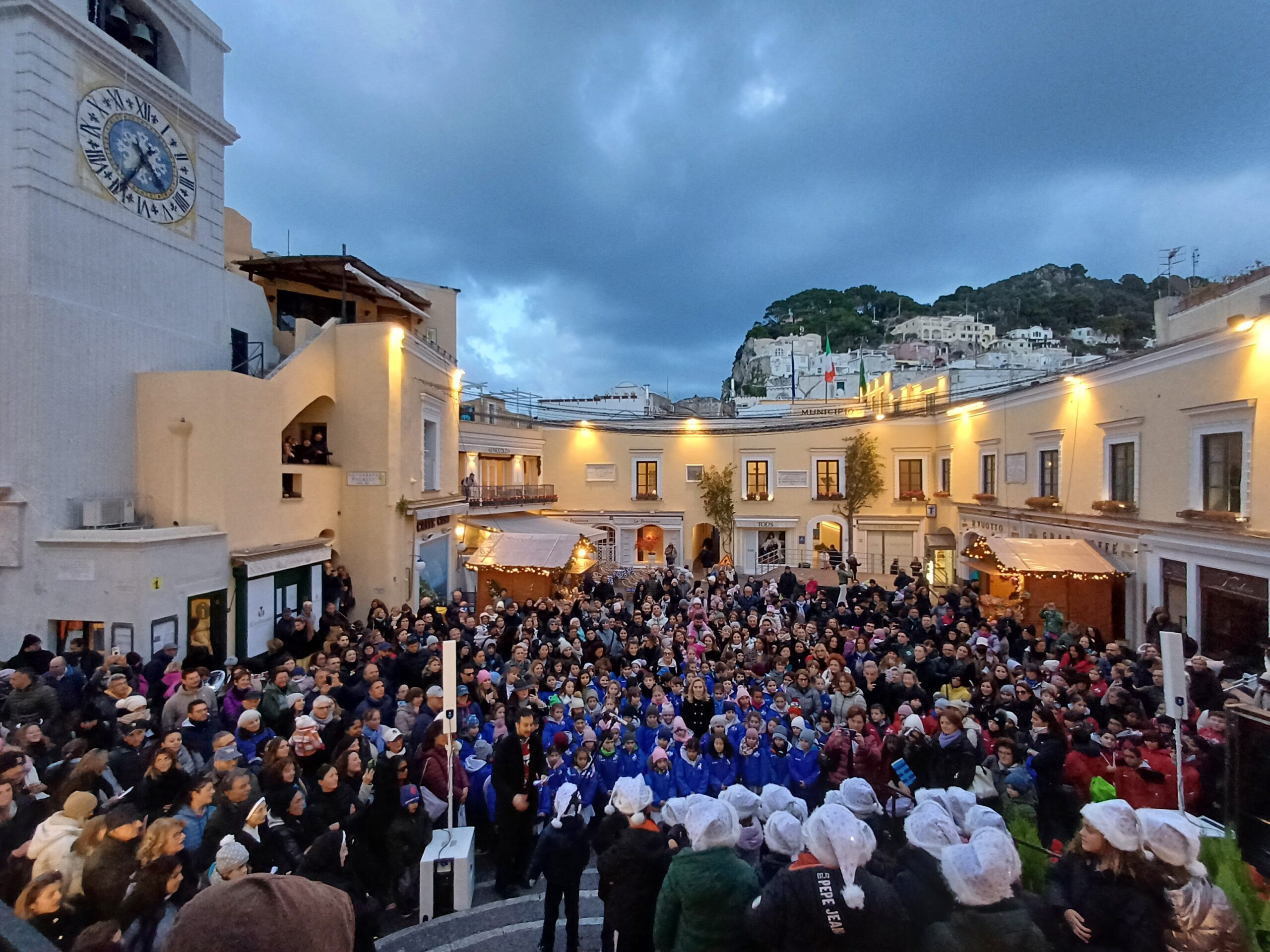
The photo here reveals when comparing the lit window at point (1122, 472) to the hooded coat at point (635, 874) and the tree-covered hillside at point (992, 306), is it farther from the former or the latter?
the tree-covered hillside at point (992, 306)

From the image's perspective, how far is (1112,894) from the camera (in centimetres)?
335

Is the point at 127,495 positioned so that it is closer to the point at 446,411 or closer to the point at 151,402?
the point at 151,402

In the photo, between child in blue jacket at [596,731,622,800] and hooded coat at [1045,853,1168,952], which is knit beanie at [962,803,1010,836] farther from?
child in blue jacket at [596,731,622,800]

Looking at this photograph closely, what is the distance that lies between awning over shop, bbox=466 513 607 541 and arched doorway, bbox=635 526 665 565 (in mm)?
4816

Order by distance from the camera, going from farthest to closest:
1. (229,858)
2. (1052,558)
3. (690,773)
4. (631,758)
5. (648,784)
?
(1052,558), (631,758), (690,773), (648,784), (229,858)

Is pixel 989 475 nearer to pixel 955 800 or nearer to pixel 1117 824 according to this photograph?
pixel 955 800

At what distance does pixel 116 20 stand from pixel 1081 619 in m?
23.4

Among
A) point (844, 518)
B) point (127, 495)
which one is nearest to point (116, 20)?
point (127, 495)

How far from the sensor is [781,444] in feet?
88.5

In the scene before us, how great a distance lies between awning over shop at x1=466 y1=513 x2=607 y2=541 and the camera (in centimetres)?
2152

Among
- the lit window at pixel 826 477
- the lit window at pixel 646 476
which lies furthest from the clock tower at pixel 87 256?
the lit window at pixel 826 477

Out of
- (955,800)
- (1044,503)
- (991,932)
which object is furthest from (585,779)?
(1044,503)

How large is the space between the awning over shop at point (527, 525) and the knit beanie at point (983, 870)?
691 inches

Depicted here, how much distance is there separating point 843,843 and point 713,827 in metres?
0.73
